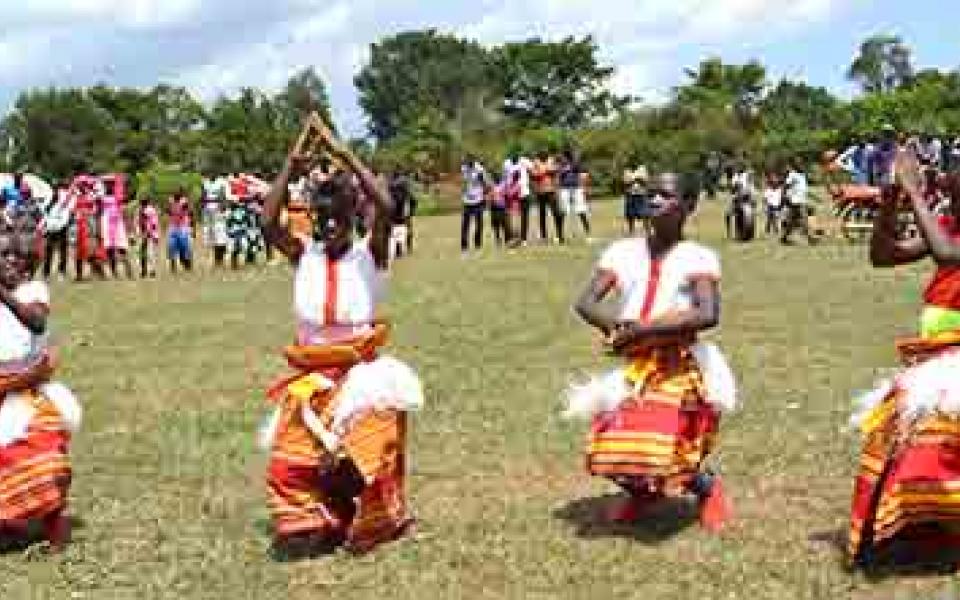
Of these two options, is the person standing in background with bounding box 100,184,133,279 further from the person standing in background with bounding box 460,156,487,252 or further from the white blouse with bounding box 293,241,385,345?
the white blouse with bounding box 293,241,385,345

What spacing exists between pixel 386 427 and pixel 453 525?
3.06 ft

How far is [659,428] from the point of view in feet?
24.8

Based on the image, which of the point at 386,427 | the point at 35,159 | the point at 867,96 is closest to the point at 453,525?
the point at 386,427

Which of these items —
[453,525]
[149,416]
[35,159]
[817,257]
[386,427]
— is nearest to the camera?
[386,427]

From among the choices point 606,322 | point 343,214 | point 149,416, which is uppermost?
point 343,214

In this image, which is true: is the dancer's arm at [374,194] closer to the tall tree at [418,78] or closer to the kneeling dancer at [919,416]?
the kneeling dancer at [919,416]

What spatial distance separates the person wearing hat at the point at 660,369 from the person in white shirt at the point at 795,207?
21.5 metres

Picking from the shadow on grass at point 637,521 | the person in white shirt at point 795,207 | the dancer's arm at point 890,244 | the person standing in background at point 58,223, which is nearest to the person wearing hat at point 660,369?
the shadow on grass at point 637,521

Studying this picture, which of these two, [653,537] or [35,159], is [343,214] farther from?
[35,159]

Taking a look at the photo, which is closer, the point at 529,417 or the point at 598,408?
the point at 598,408

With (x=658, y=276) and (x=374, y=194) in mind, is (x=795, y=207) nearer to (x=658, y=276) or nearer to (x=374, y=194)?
(x=658, y=276)

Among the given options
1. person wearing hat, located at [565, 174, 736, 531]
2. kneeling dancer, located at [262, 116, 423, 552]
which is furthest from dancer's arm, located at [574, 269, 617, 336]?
kneeling dancer, located at [262, 116, 423, 552]

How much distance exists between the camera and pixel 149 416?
12.6 meters

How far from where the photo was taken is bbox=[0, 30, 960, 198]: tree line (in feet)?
209
